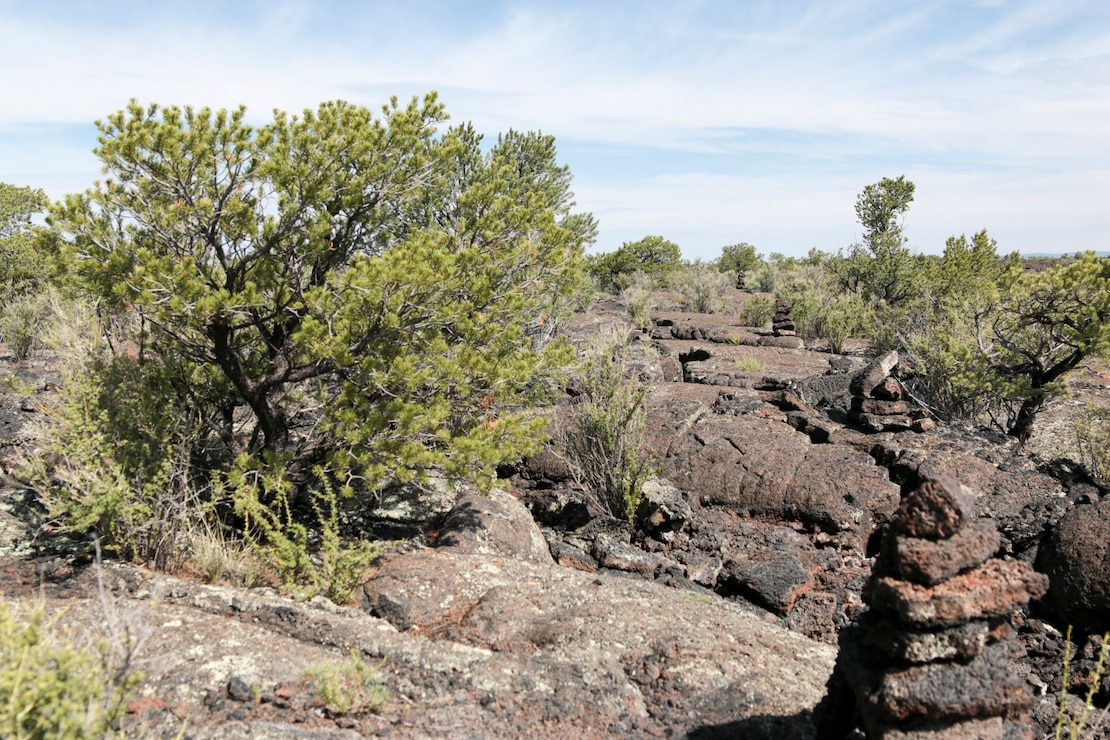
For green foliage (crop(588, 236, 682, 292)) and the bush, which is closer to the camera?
the bush

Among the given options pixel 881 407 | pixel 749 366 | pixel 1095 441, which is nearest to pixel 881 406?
pixel 881 407

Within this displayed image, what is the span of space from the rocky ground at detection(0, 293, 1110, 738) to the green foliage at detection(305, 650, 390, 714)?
6 cm

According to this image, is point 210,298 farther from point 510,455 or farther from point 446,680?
point 446,680

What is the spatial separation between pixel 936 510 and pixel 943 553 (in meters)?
0.16

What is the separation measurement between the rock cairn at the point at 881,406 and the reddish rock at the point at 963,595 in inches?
228

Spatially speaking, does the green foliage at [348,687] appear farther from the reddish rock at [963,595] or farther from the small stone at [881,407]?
the small stone at [881,407]

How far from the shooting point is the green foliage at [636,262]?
105 feet

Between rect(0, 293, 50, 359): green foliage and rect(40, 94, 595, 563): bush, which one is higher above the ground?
rect(40, 94, 595, 563): bush

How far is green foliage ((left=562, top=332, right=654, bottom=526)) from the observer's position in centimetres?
714

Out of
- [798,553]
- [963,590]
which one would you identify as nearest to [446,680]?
[963,590]

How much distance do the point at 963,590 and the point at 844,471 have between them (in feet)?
15.0

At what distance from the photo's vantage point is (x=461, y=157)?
1138cm

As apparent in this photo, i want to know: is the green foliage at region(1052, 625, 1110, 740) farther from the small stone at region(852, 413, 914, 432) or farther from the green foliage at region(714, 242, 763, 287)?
the green foliage at region(714, 242, 763, 287)

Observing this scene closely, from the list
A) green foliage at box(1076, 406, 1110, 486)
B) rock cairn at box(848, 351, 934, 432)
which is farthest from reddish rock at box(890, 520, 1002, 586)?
rock cairn at box(848, 351, 934, 432)
